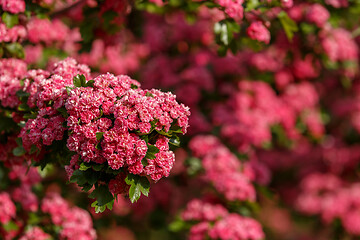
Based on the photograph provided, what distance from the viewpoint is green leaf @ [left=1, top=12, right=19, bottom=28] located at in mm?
3423

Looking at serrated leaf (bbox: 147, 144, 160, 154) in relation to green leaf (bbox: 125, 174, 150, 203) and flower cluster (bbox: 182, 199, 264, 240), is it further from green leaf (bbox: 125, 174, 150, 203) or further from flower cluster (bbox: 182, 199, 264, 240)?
flower cluster (bbox: 182, 199, 264, 240)

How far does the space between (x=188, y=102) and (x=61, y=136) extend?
8.59 feet

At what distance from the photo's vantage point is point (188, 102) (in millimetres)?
5121

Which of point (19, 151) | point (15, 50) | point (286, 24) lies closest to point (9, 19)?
point (15, 50)

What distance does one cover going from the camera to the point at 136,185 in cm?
254

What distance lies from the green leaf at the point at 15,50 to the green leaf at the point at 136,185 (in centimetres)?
173

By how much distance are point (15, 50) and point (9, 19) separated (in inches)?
10.4

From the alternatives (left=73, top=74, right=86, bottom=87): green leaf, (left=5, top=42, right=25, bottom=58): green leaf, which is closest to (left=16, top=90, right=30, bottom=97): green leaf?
(left=73, top=74, right=86, bottom=87): green leaf

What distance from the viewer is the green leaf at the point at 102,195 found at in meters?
2.54

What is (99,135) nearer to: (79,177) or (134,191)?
Answer: (79,177)

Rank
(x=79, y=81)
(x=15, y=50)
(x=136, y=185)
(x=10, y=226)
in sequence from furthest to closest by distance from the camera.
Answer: (x=10, y=226) → (x=15, y=50) → (x=79, y=81) → (x=136, y=185)

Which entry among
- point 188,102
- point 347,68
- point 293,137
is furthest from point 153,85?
point 347,68

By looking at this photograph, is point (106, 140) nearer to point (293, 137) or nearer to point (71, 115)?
point (71, 115)

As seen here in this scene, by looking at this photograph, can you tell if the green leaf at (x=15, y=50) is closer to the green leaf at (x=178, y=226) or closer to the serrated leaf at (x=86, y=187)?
the serrated leaf at (x=86, y=187)
